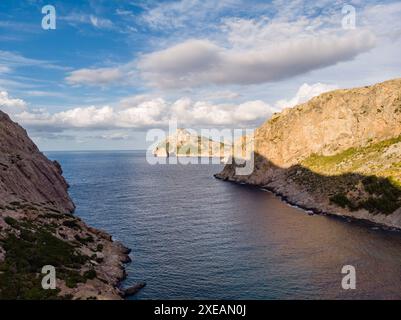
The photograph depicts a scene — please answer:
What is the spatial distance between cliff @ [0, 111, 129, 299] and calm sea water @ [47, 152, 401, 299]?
6499 mm

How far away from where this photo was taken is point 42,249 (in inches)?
2205

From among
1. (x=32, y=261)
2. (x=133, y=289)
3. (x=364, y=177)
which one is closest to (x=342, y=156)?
(x=364, y=177)

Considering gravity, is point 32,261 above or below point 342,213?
above

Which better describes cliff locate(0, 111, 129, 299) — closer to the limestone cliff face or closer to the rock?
the limestone cliff face

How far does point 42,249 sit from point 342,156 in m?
129

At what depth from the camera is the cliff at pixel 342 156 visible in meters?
111

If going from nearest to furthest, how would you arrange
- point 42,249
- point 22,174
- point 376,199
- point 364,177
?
point 42,249 → point 22,174 → point 376,199 → point 364,177

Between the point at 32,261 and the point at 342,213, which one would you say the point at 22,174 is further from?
the point at 342,213

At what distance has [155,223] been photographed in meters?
101

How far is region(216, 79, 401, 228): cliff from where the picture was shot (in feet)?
365

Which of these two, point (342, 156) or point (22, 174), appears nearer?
point (22, 174)

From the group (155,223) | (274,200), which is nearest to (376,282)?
(155,223)

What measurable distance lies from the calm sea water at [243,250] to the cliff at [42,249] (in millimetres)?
6499
